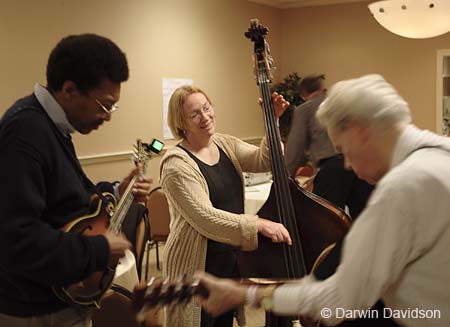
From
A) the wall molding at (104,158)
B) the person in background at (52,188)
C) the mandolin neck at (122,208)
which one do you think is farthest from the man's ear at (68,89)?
the wall molding at (104,158)

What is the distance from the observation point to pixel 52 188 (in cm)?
129

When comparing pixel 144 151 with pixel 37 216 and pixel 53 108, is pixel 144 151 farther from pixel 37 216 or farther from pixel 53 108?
pixel 37 216

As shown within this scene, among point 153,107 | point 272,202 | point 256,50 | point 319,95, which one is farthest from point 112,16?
point 272,202

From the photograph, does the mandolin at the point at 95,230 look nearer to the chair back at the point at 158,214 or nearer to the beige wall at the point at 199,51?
the chair back at the point at 158,214

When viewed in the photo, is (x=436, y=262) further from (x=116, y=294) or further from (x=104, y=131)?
(x=104, y=131)

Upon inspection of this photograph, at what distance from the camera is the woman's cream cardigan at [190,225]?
6.48ft

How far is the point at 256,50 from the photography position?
221 centimetres

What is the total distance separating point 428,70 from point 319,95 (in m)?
3.28

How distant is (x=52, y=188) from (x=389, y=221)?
0.79 m

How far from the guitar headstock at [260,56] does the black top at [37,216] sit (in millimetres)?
1023

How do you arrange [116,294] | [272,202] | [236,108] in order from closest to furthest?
[116,294], [272,202], [236,108]

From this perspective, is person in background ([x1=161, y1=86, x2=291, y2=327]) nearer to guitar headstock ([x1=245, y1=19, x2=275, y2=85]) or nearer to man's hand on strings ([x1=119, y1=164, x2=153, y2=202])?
guitar headstock ([x1=245, y1=19, x2=275, y2=85])

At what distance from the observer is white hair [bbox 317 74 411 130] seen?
1054 millimetres

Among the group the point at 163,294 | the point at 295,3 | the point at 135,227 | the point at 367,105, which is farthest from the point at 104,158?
the point at 295,3
